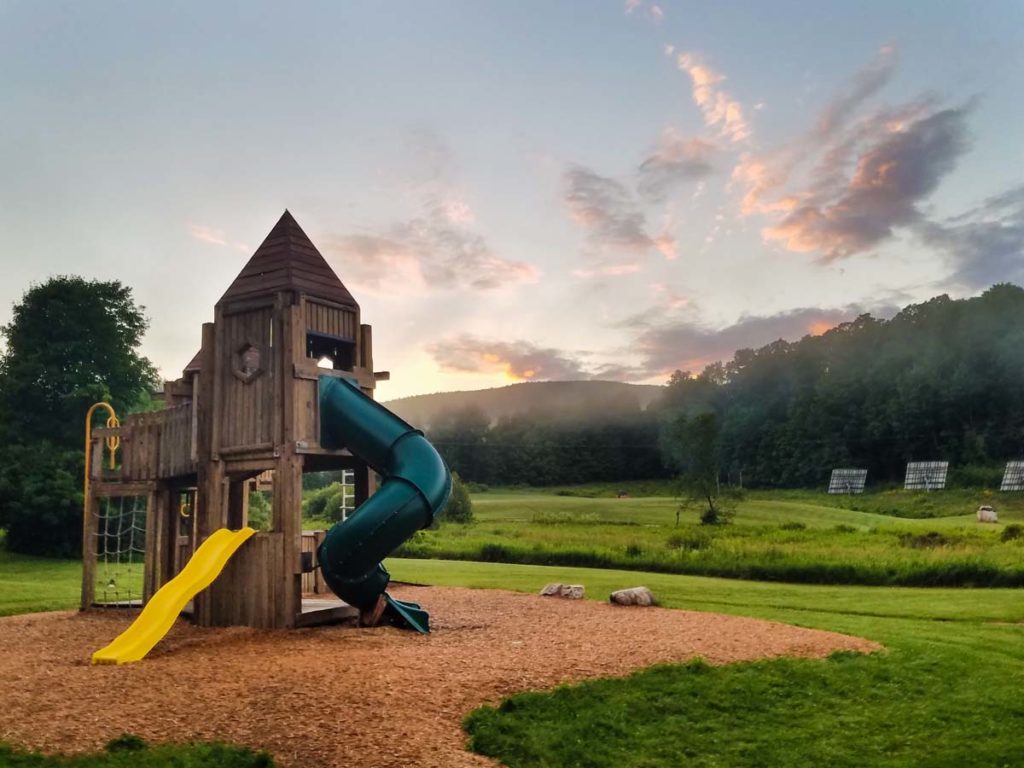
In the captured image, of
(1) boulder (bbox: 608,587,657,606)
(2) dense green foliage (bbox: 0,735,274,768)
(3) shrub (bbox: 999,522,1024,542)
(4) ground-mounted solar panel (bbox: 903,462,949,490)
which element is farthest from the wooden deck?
(4) ground-mounted solar panel (bbox: 903,462,949,490)

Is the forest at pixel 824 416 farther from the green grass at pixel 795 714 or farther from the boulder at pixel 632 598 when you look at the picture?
the green grass at pixel 795 714

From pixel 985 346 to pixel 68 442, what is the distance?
76.1 m

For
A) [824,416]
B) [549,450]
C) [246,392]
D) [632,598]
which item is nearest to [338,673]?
[246,392]

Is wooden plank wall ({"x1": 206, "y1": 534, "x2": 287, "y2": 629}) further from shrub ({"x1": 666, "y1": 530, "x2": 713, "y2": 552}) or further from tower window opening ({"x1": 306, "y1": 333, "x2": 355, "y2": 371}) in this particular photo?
shrub ({"x1": 666, "y1": 530, "x2": 713, "y2": 552})

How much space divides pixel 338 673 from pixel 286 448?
5123 mm

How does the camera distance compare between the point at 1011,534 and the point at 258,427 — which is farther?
the point at 1011,534

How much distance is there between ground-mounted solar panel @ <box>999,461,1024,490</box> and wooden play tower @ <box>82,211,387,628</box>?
60.8m

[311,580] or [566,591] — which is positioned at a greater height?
[311,580]

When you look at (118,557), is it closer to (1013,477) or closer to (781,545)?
(781,545)

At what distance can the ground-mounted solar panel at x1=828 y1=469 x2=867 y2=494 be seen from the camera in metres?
78.1

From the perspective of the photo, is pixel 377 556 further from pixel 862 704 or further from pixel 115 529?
pixel 115 529

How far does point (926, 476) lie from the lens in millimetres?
73812

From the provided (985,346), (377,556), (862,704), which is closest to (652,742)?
(862,704)

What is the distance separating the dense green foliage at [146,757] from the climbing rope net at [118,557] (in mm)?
9906
